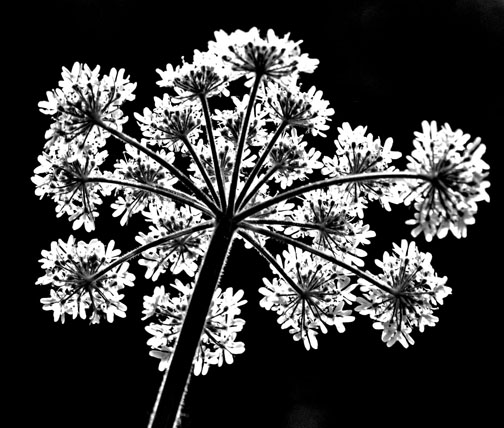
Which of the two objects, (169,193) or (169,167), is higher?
(169,167)

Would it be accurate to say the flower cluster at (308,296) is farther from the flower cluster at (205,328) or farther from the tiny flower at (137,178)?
the tiny flower at (137,178)

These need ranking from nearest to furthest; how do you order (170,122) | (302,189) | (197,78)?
(302,189) < (197,78) < (170,122)

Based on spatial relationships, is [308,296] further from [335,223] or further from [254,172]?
[254,172]

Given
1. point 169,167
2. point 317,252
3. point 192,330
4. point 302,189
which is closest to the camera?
point 192,330

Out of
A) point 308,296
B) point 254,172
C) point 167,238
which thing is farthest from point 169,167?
point 308,296

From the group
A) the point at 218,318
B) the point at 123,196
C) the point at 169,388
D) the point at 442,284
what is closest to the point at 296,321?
the point at 218,318

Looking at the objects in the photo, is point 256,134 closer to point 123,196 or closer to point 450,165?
point 123,196

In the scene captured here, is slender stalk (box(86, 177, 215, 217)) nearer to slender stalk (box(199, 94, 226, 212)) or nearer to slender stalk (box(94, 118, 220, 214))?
slender stalk (box(94, 118, 220, 214))

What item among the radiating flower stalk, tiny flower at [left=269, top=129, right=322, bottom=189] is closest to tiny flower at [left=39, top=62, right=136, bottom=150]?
the radiating flower stalk
